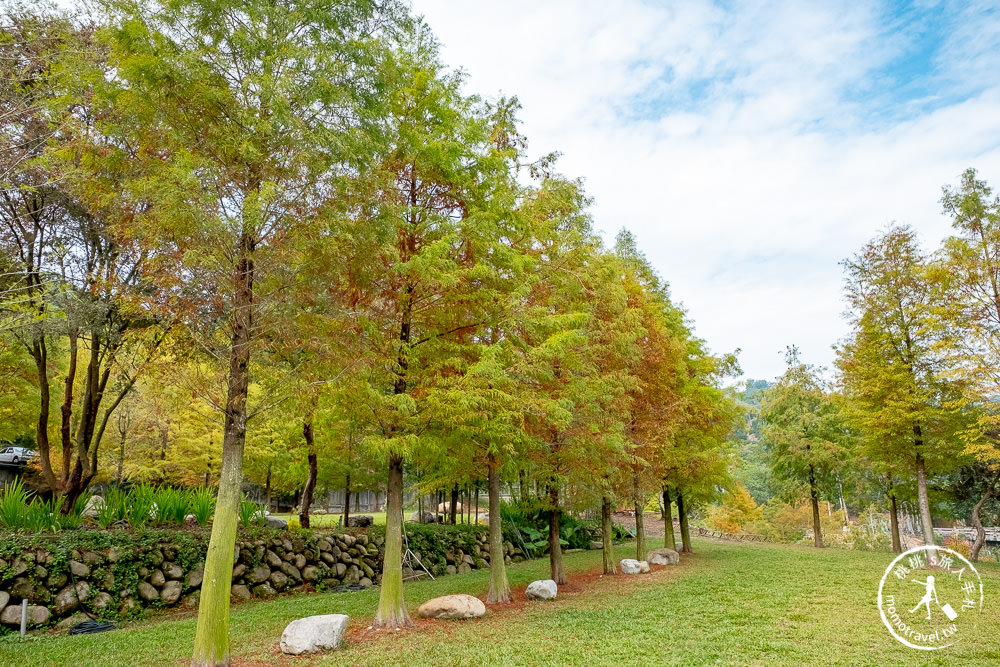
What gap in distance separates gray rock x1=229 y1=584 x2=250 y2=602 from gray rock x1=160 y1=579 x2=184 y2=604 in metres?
1.12

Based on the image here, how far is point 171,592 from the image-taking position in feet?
34.1

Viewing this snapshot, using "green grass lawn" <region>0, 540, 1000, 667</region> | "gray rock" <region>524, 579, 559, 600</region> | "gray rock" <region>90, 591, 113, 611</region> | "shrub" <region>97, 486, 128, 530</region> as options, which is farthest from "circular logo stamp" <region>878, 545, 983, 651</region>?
"shrub" <region>97, 486, 128, 530</region>

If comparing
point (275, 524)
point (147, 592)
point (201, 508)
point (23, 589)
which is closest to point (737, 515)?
point (275, 524)

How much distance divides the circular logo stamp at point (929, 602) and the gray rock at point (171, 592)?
1227 cm

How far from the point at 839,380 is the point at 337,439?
1744 cm

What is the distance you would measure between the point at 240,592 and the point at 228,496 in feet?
21.1

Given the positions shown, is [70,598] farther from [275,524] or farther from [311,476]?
[311,476]

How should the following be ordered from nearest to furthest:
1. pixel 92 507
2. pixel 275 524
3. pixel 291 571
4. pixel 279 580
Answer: pixel 279 580 → pixel 92 507 → pixel 291 571 → pixel 275 524

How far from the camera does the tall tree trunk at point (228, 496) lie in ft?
20.6

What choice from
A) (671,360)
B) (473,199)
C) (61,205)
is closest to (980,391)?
(671,360)

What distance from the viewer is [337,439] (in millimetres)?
16672

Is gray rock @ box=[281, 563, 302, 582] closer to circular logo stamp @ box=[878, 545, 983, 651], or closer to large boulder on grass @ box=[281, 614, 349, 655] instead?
large boulder on grass @ box=[281, 614, 349, 655]

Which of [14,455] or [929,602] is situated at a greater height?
[14,455]

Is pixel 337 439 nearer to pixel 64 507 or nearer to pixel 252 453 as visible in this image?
pixel 252 453
